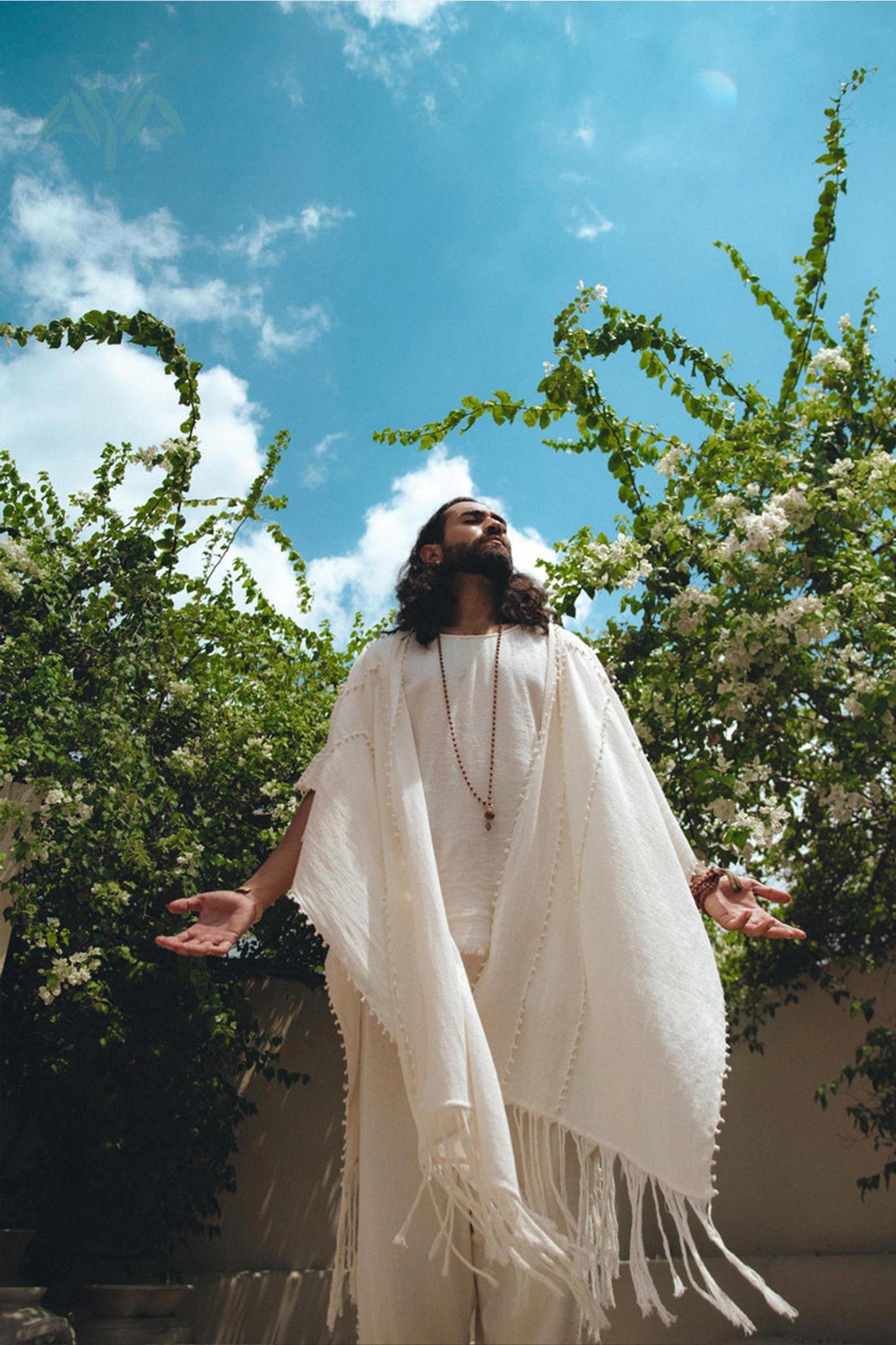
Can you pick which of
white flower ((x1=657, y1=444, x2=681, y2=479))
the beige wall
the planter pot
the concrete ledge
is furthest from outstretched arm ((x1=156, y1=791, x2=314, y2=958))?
the concrete ledge

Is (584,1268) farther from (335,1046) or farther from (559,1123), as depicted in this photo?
(335,1046)

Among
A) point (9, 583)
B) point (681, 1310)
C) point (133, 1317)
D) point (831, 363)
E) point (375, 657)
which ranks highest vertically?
point (831, 363)

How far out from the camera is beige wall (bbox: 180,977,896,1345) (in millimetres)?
3924

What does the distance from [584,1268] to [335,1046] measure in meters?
3.23

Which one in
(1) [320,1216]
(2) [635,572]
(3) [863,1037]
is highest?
(2) [635,572]

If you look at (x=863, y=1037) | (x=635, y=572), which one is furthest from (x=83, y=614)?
(x=863, y=1037)

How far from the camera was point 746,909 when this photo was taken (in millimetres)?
1672

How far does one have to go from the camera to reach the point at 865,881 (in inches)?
161

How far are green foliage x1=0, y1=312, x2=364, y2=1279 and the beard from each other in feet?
4.35

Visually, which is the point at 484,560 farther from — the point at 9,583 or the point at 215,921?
the point at 9,583

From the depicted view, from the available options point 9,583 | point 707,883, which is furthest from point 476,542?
point 9,583

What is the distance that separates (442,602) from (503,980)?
2.62ft

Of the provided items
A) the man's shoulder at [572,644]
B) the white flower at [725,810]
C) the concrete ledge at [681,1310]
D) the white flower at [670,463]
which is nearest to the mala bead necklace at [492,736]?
the man's shoulder at [572,644]

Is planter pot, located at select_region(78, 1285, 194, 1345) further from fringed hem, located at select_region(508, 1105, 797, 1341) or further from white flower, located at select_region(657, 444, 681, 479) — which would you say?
white flower, located at select_region(657, 444, 681, 479)
